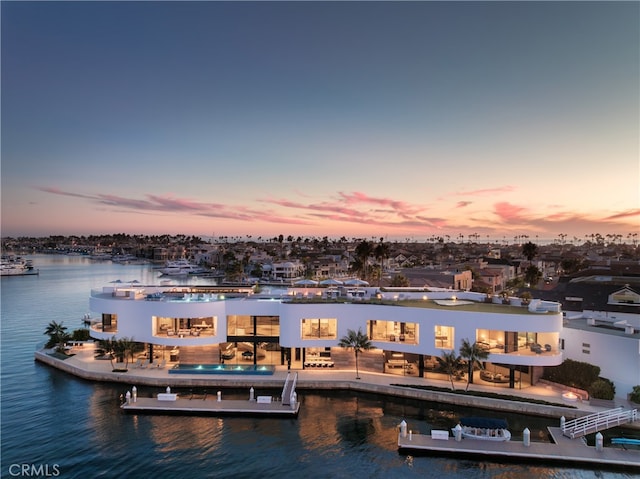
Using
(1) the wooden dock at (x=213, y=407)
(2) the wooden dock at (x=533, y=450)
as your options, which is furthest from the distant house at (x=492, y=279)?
(1) the wooden dock at (x=213, y=407)

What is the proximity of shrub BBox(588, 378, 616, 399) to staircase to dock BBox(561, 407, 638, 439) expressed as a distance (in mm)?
1356

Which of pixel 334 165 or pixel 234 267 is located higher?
pixel 334 165

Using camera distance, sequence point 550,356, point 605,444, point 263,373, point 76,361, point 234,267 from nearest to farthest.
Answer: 1. point 605,444
2. point 550,356
3. point 263,373
4. point 76,361
5. point 234,267

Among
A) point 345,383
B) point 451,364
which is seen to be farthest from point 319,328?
point 451,364

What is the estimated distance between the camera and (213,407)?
2641cm

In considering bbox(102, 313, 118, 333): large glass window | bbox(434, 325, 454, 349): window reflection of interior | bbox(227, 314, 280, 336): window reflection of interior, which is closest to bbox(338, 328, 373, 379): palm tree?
bbox(434, 325, 454, 349): window reflection of interior

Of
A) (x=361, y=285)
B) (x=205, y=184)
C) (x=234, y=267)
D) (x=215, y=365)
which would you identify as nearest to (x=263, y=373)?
(x=215, y=365)

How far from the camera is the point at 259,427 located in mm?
24844

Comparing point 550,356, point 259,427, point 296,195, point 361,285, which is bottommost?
point 259,427

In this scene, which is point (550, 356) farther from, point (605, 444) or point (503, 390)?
point (605, 444)

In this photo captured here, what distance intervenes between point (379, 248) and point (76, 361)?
2438 inches

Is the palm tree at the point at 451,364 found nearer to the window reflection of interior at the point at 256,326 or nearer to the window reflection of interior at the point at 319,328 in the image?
the window reflection of interior at the point at 319,328

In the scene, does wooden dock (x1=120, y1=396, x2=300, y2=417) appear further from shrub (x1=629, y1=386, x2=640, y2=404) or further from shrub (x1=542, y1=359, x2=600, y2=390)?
shrub (x1=629, y1=386, x2=640, y2=404)

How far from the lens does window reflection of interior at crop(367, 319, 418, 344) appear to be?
3178cm
